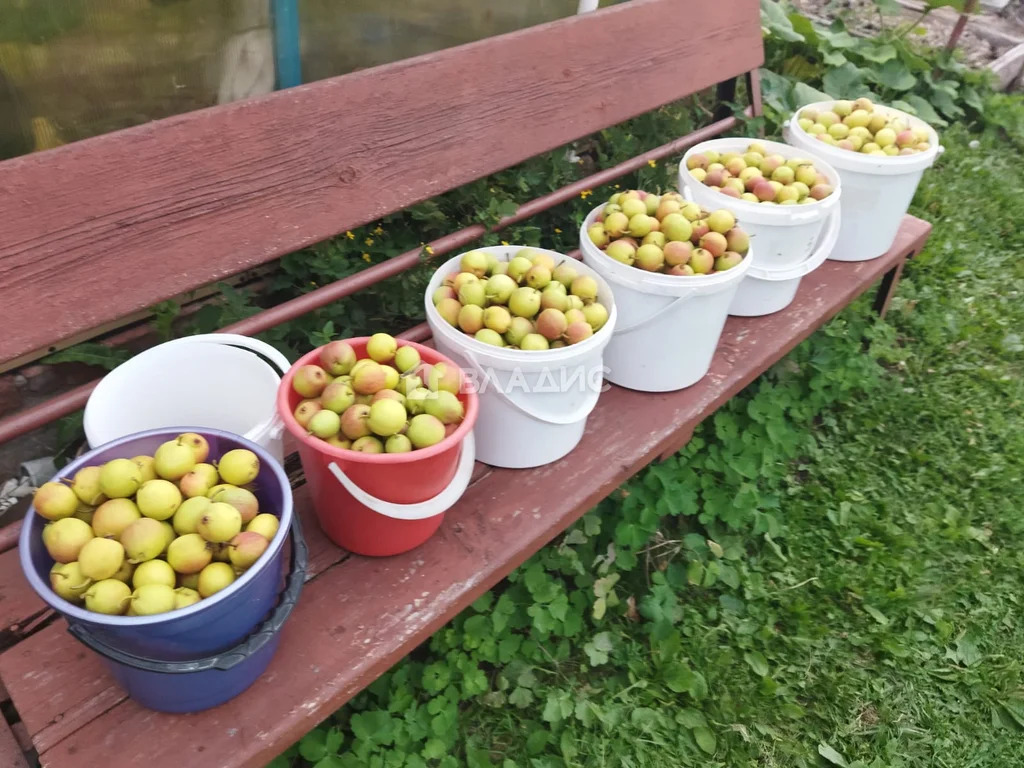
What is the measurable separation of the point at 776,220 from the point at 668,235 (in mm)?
442

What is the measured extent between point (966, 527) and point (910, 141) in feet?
4.67

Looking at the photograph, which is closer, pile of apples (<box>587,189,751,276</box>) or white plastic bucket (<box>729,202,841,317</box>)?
pile of apples (<box>587,189,751,276</box>)

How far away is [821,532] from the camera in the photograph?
262cm

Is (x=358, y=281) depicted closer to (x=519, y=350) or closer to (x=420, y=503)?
(x=519, y=350)

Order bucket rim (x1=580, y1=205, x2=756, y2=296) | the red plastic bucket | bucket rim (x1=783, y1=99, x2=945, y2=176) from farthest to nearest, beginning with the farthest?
bucket rim (x1=783, y1=99, x2=945, y2=176), bucket rim (x1=580, y1=205, x2=756, y2=296), the red plastic bucket

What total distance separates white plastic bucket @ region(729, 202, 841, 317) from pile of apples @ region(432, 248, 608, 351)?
748 millimetres

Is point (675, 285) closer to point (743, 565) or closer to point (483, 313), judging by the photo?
point (483, 313)

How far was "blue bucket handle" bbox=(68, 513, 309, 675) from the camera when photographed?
1.15 meters

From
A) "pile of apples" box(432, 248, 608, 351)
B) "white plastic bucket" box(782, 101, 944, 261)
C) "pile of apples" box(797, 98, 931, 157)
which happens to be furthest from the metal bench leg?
"pile of apples" box(432, 248, 608, 351)

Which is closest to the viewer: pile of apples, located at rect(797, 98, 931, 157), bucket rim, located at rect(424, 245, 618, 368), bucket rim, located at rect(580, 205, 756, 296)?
bucket rim, located at rect(424, 245, 618, 368)

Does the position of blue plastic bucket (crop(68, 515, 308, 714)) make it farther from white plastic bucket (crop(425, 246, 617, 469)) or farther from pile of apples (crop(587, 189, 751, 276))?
pile of apples (crop(587, 189, 751, 276))

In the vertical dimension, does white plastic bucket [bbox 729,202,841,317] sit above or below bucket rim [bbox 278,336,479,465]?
below

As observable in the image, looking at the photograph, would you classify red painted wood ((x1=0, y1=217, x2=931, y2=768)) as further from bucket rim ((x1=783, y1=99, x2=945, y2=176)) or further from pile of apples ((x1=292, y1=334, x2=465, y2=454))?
bucket rim ((x1=783, y1=99, x2=945, y2=176))

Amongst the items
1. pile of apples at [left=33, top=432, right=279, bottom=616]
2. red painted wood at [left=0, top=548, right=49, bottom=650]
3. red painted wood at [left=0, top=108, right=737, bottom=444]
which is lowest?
red painted wood at [left=0, top=548, right=49, bottom=650]
